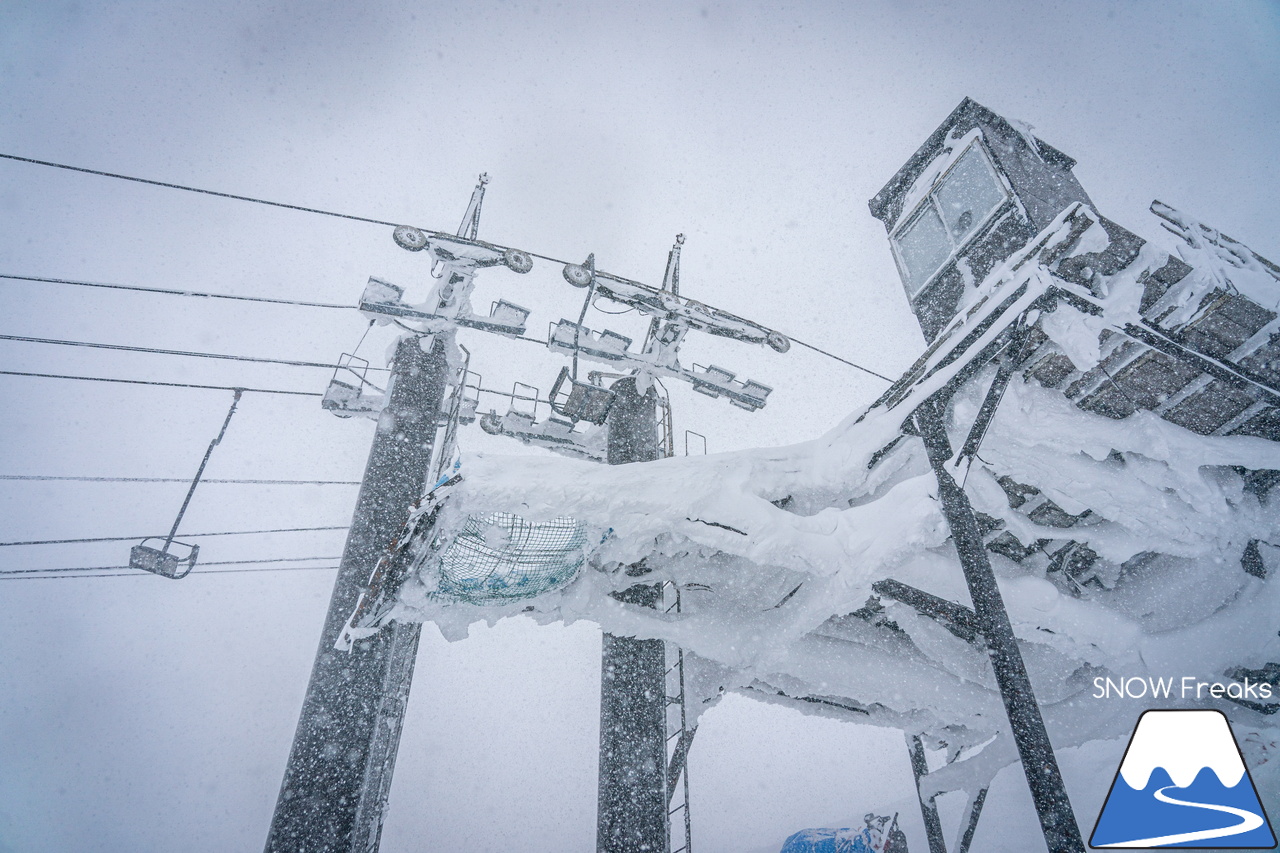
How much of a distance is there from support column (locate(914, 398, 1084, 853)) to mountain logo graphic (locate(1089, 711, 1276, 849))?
0.79 meters

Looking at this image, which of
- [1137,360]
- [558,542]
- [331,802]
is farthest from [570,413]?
[1137,360]

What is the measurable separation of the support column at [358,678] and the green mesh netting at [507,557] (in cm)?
81

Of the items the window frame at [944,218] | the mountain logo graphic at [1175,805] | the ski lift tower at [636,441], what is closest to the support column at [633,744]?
the ski lift tower at [636,441]

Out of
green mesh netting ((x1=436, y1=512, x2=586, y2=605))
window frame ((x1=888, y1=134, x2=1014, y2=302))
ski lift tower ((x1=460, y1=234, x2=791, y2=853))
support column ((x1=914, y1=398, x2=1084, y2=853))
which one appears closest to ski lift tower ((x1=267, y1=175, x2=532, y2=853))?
green mesh netting ((x1=436, y1=512, x2=586, y2=605))

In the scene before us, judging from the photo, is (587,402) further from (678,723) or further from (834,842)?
(834,842)

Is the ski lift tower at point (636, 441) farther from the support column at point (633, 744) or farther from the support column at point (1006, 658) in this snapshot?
the support column at point (1006, 658)

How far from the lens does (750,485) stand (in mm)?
4637

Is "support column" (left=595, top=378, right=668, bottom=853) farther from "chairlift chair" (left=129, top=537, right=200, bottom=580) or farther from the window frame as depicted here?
"chairlift chair" (left=129, top=537, right=200, bottom=580)

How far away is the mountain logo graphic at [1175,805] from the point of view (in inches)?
149

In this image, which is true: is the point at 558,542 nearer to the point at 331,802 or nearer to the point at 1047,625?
the point at 331,802

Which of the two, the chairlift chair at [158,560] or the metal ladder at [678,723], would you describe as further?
the chairlift chair at [158,560]

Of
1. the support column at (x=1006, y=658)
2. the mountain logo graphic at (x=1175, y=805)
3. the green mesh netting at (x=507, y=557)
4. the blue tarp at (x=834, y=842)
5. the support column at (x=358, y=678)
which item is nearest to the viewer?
the support column at (x=1006, y=658)

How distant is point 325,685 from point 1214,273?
24.5 feet

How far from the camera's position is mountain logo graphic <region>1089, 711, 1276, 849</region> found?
12.4 ft
